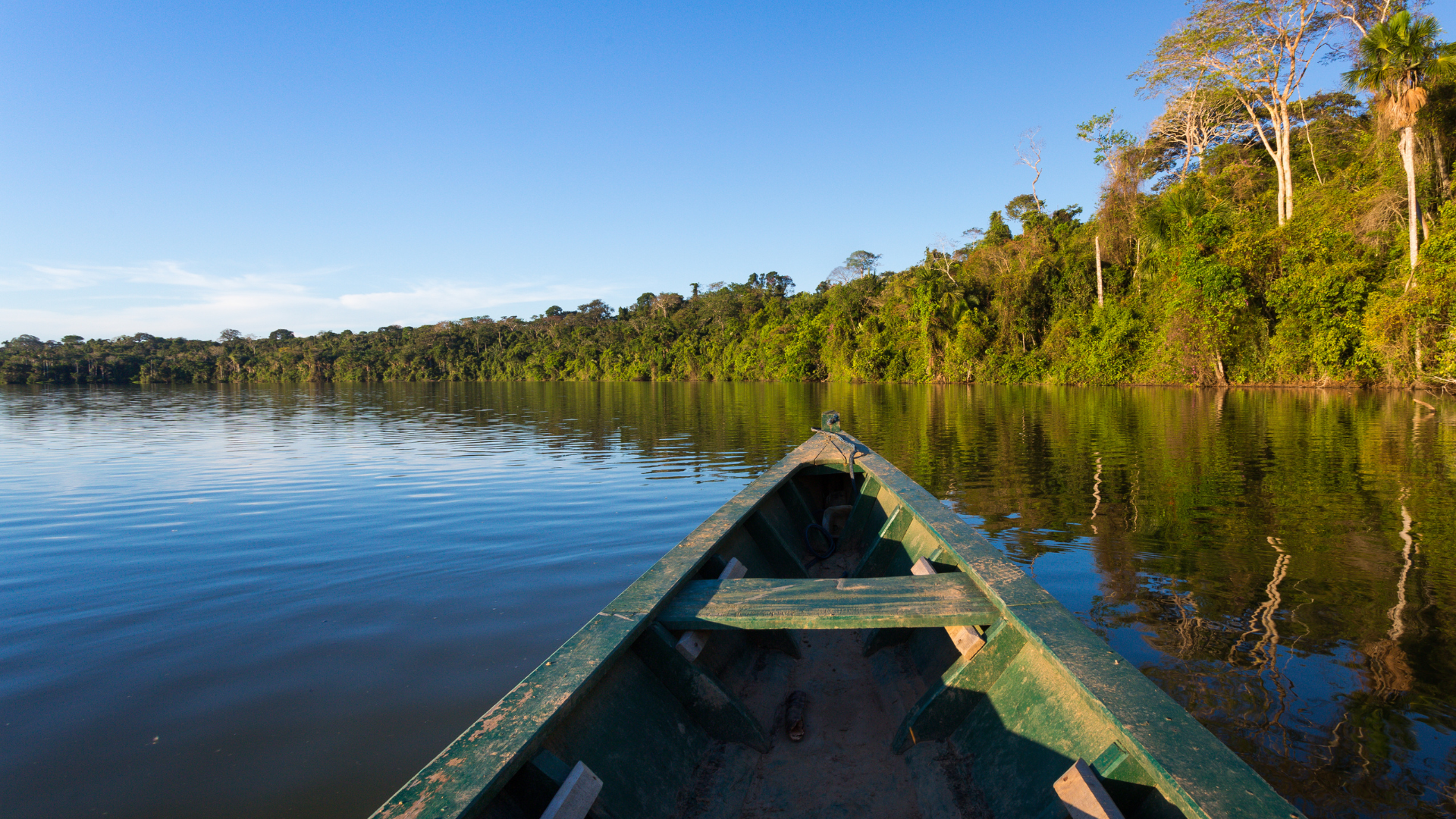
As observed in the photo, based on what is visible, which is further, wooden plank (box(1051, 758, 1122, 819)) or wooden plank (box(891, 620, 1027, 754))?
wooden plank (box(891, 620, 1027, 754))

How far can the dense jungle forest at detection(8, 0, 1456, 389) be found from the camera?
20.5 m

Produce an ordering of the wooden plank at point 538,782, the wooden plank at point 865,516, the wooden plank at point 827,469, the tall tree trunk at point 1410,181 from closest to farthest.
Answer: the wooden plank at point 538,782
the wooden plank at point 865,516
the wooden plank at point 827,469
the tall tree trunk at point 1410,181

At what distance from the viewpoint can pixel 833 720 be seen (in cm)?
286

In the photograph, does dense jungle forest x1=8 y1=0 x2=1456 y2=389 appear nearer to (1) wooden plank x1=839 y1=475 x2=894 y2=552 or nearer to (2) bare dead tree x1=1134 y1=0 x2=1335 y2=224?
(2) bare dead tree x1=1134 y1=0 x2=1335 y2=224

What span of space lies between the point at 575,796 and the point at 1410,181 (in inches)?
1156

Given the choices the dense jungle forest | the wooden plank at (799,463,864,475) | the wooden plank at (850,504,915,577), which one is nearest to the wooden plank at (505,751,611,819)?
the wooden plank at (850,504,915,577)

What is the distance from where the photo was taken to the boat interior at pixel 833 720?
1.92 metres

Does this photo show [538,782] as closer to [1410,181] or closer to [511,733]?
[511,733]

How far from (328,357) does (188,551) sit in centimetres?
11550

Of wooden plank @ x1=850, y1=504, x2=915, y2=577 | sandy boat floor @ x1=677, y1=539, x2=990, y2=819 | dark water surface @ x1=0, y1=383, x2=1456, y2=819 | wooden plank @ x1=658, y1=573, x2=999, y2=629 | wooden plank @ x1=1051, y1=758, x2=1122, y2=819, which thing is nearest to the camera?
wooden plank @ x1=1051, y1=758, x2=1122, y2=819

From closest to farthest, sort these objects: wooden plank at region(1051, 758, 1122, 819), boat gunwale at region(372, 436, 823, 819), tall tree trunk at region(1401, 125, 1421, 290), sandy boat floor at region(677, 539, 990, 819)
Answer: boat gunwale at region(372, 436, 823, 819), wooden plank at region(1051, 758, 1122, 819), sandy boat floor at region(677, 539, 990, 819), tall tree trunk at region(1401, 125, 1421, 290)

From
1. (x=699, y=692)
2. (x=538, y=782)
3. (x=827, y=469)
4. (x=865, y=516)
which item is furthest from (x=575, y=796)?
(x=827, y=469)

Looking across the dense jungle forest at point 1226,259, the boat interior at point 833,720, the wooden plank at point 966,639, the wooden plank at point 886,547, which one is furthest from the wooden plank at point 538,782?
the dense jungle forest at point 1226,259

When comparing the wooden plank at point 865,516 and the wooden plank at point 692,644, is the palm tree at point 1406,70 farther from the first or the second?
the wooden plank at point 692,644
